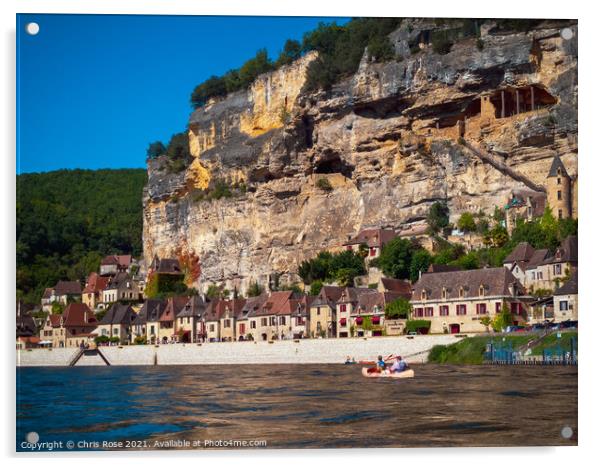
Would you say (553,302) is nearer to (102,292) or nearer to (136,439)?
(136,439)

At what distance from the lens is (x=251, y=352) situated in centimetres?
A: 3469

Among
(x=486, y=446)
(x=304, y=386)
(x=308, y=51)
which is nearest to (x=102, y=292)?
(x=308, y=51)

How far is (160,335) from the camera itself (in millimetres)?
48250

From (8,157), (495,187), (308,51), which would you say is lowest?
(8,157)

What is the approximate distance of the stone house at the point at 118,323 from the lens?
155 ft

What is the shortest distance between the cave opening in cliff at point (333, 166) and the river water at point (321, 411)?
2772 centimetres

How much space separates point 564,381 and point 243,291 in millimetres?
35298

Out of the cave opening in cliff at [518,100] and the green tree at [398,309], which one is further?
the cave opening in cliff at [518,100]

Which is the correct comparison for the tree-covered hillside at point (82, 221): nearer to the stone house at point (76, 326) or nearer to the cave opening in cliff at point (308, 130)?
the stone house at point (76, 326)

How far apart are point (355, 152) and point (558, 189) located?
16481 millimetres

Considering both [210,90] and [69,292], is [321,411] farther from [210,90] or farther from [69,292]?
[210,90]

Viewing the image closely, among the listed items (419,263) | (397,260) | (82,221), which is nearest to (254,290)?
(82,221)

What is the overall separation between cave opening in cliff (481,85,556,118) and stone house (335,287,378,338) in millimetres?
10454

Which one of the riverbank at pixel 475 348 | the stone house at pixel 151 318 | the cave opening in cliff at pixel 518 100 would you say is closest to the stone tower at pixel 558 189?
the cave opening in cliff at pixel 518 100
